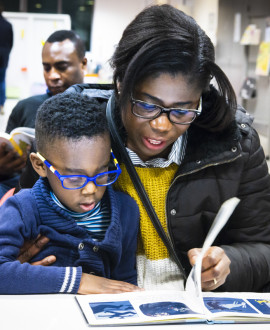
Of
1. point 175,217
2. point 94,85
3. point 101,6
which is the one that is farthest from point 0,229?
point 101,6

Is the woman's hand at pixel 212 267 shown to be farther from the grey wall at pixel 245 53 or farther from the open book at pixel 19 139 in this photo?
the grey wall at pixel 245 53

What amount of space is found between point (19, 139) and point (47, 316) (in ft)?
3.24

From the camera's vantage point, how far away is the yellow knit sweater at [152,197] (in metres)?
1.51

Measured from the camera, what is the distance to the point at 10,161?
2.01 metres

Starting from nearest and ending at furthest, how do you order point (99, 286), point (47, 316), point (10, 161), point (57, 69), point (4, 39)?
1. point (47, 316)
2. point (99, 286)
3. point (10, 161)
4. point (57, 69)
5. point (4, 39)

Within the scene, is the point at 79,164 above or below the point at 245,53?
above

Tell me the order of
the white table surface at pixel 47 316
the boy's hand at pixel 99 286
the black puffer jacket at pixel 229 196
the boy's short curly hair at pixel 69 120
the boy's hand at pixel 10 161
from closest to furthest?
the white table surface at pixel 47 316 → the boy's hand at pixel 99 286 → the boy's short curly hair at pixel 69 120 → the black puffer jacket at pixel 229 196 → the boy's hand at pixel 10 161

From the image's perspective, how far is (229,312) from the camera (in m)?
1.05

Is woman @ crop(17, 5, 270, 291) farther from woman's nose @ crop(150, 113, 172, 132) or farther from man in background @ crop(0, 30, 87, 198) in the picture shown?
man in background @ crop(0, 30, 87, 198)

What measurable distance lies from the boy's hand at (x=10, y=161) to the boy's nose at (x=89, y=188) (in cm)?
73

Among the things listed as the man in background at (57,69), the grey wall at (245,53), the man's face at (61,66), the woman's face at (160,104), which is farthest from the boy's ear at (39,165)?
the grey wall at (245,53)

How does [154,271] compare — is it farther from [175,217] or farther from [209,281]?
[209,281]

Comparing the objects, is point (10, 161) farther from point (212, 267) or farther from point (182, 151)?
point (212, 267)

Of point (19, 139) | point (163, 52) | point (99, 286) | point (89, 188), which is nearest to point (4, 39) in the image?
point (19, 139)
